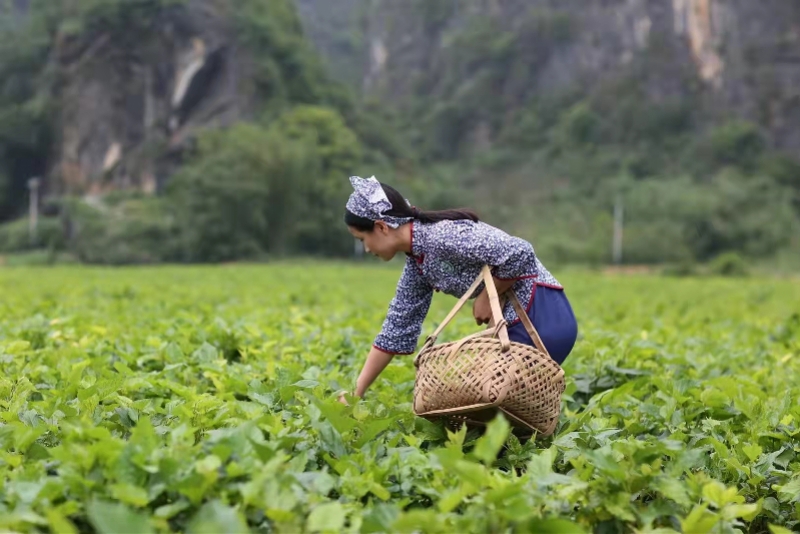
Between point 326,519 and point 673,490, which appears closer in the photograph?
point 326,519

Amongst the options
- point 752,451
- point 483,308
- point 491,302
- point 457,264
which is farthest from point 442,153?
point 752,451

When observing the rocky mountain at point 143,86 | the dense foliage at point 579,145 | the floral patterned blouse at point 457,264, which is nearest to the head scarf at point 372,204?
the floral patterned blouse at point 457,264

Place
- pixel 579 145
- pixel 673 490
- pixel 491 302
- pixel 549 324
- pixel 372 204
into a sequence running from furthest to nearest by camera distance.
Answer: pixel 579 145 < pixel 549 324 < pixel 372 204 < pixel 491 302 < pixel 673 490

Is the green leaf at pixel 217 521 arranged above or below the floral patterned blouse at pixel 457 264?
below

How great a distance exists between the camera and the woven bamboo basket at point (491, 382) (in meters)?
2.75

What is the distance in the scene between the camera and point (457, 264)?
3100mm

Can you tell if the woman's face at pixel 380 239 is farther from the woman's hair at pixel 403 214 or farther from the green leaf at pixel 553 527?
the green leaf at pixel 553 527

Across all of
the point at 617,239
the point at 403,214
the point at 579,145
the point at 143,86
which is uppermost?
the point at 143,86

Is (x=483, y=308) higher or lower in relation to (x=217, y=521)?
higher

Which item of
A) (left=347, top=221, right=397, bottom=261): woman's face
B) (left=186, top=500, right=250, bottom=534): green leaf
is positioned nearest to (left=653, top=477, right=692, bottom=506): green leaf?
(left=186, top=500, right=250, bottom=534): green leaf

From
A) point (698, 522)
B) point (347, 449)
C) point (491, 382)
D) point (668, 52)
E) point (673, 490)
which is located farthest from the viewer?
point (668, 52)

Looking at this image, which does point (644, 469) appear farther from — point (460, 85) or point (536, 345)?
point (460, 85)

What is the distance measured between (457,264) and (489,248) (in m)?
0.16

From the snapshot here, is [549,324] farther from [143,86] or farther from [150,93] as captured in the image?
[143,86]
